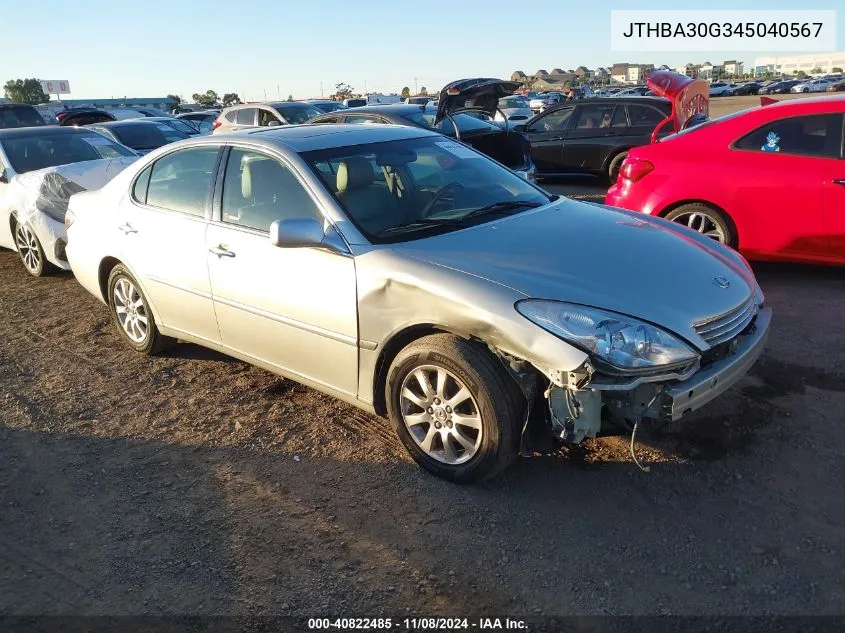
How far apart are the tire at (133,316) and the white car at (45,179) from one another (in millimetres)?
2176

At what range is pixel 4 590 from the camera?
2.81 metres

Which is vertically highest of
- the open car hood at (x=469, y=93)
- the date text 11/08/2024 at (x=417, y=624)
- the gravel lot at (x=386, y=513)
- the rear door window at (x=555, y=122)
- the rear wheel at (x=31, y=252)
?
the open car hood at (x=469, y=93)

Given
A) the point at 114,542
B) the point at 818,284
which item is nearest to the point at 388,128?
the point at 114,542

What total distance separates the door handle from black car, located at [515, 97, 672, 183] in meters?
8.42

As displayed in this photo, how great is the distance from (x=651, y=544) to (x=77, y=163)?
23.4 ft

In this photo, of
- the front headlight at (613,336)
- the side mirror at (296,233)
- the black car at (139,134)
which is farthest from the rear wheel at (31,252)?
the front headlight at (613,336)

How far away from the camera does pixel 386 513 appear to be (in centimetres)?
319

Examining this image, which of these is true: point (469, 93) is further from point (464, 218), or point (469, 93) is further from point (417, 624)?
point (417, 624)

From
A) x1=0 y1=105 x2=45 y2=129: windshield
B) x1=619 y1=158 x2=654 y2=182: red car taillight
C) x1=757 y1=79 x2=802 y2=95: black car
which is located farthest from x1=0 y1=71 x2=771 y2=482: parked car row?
x1=757 y1=79 x2=802 y2=95: black car

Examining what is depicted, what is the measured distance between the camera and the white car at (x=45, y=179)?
23.2ft

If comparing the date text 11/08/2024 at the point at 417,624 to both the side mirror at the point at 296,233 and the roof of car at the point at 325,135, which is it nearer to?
the side mirror at the point at 296,233

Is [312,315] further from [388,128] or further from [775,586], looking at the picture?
[775,586]

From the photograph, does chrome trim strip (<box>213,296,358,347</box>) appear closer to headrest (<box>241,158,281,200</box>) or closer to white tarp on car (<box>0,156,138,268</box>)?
headrest (<box>241,158,281,200</box>)

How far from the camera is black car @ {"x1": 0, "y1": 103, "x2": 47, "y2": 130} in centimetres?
1742
